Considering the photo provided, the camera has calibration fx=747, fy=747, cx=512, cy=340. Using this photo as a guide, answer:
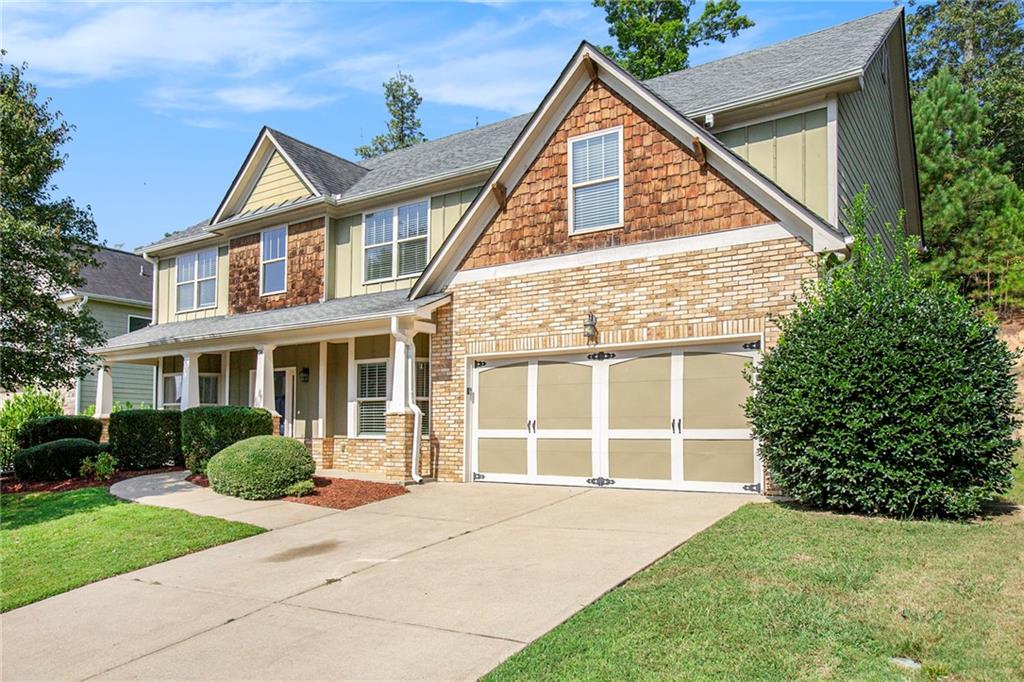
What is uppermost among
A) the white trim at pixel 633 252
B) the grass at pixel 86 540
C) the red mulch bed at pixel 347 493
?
the white trim at pixel 633 252

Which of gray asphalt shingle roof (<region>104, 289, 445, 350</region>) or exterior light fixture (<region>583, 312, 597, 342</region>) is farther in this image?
gray asphalt shingle roof (<region>104, 289, 445, 350</region>)

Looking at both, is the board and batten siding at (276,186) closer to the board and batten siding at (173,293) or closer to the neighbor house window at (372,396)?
the board and batten siding at (173,293)

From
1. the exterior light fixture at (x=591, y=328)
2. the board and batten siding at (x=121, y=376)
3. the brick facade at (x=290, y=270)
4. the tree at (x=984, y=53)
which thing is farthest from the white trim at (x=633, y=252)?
the tree at (x=984, y=53)

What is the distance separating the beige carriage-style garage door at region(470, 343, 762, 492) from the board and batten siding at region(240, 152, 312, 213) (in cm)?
785

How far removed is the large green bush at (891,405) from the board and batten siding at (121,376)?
23.2 m

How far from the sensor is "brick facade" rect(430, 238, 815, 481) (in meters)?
10.4

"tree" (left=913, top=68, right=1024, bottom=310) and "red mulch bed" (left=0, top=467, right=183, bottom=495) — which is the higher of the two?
"tree" (left=913, top=68, right=1024, bottom=310)

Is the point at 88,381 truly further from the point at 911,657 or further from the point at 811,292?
the point at 911,657

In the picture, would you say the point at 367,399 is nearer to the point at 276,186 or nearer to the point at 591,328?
the point at 591,328

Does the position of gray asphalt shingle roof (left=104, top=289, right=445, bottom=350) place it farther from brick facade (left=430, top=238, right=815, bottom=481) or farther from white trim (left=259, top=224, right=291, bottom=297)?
brick facade (left=430, top=238, right=815, bottom=481)

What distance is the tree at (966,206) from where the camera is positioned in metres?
21.8

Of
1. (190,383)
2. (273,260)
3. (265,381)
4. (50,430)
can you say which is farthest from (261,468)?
(50,430)

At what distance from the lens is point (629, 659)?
4660 millimetres

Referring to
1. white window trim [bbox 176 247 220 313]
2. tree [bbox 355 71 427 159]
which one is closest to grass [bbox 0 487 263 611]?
white window trim [bbox 176 247 220 313]
